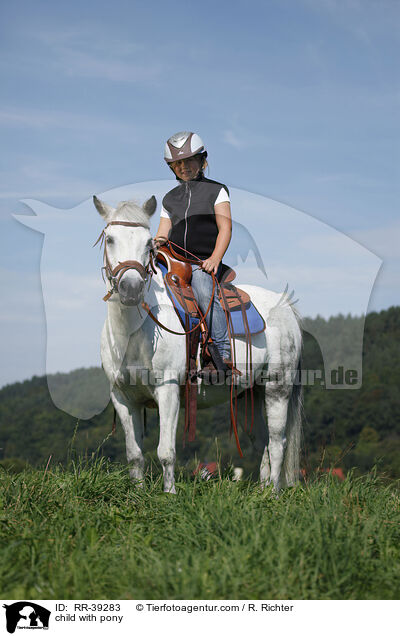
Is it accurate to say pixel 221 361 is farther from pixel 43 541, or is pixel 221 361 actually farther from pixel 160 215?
pixel 43 541

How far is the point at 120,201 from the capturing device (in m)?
5.15

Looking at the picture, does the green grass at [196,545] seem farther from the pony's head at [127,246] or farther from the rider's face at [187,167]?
the rider's face at [187,167]

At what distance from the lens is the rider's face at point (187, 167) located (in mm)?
5707

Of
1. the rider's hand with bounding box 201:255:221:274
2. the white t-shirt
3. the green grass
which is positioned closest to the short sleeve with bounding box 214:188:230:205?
the white t-shirt

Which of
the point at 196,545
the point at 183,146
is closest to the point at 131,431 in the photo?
the point at 196,545

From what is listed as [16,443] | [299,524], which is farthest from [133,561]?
[16,443]

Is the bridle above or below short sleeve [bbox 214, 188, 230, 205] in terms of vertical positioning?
below

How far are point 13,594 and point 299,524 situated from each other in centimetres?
183

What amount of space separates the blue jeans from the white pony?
319mm

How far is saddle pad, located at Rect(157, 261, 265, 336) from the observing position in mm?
5621

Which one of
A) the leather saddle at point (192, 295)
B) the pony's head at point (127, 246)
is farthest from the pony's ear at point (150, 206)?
the leather saddle at point (192, 295)

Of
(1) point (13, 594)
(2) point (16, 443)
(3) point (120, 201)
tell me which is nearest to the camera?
(1) point (13, 594)
